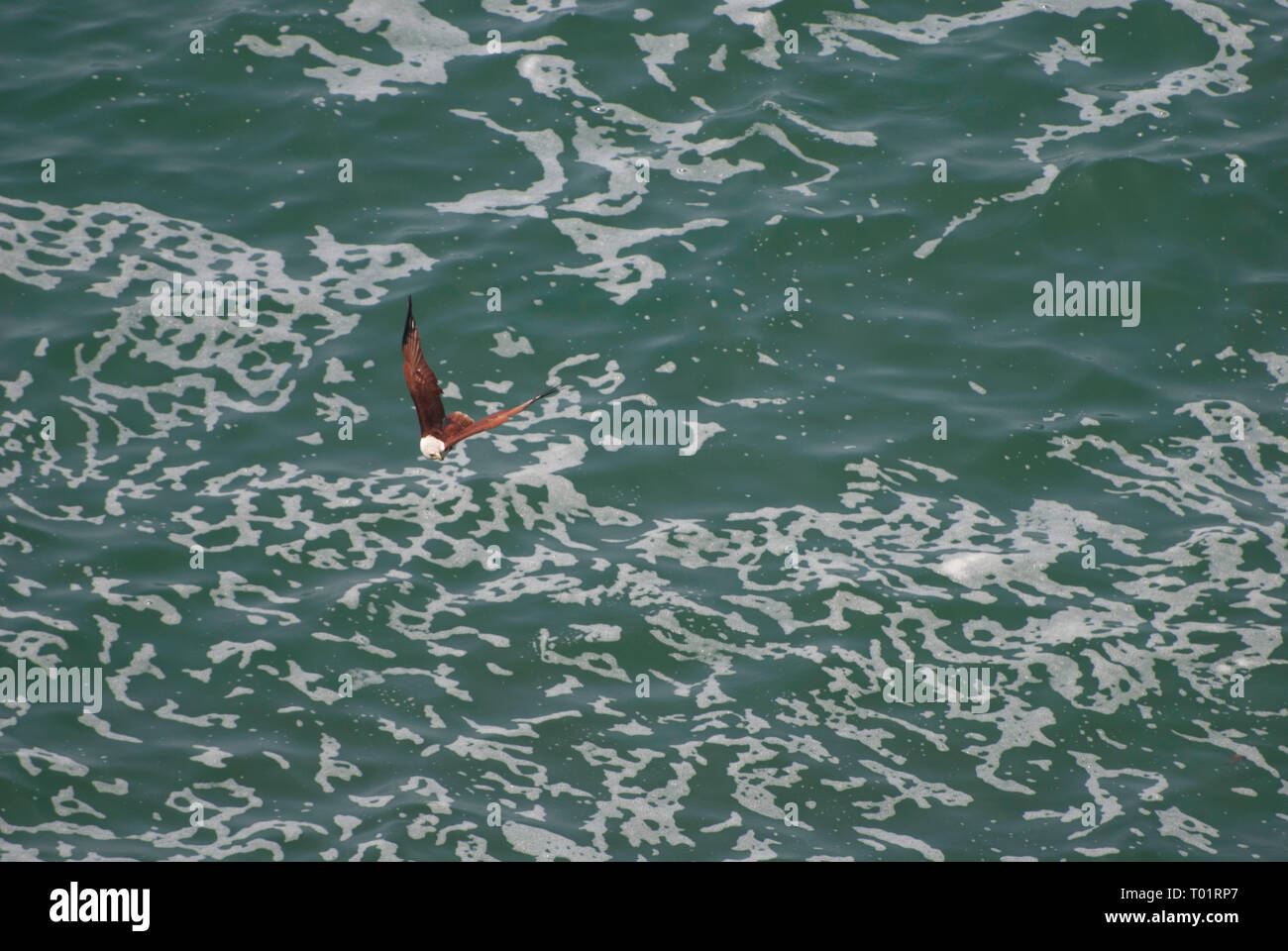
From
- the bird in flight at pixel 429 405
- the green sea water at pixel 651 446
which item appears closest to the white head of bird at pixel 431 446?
the bird in flight at pixel 429 405

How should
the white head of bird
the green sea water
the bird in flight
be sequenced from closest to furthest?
the white head of bird → the bird in flight → the green sea water

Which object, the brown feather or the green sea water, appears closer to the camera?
the brown feather

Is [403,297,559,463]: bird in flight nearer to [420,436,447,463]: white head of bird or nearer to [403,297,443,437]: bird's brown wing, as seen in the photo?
[403,297,443,437]: bird's brown wing

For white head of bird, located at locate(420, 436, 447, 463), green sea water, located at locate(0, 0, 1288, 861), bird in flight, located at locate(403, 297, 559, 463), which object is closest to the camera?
white head of bird, located at locate(420, 436, 447, 463)

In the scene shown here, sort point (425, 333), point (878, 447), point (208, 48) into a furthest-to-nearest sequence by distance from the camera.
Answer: point (208, 48)
point (425, 333)
point (878, 447)

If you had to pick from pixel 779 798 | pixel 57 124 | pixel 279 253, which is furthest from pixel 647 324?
pixel 57 124

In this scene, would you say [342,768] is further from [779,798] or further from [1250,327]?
[1250,327]

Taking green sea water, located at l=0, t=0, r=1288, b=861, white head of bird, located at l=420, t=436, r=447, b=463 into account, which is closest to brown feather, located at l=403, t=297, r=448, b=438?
white head of bird, located at l=420, t=436, r=447, b=463

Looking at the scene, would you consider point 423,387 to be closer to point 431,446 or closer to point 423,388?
point 423,388
